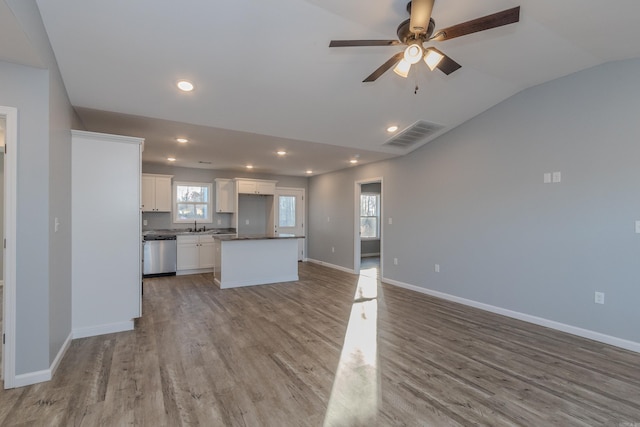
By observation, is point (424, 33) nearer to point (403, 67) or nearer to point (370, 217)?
point (403, 67)

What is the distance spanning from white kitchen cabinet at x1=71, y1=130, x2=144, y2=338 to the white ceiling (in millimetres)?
486

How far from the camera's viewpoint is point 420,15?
1796 mm

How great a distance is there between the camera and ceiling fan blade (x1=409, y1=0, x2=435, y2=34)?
1.71m

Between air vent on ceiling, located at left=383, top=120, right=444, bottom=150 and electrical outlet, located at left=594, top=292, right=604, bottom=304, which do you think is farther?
air vent on ceiling, located at left=383, top=120, right=444, bottom=150

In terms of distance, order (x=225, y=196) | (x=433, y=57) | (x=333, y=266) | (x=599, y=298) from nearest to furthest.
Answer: (x=433, y=57) → (x=599, y=298) → (x=225, y=196) → (x=333, y=266)

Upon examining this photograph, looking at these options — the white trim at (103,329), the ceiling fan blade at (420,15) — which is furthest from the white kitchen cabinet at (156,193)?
the ceiling fan blade at (420,15)

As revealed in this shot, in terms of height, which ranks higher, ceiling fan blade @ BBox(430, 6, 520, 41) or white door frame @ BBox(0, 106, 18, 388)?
ceiling fan blade @ BBox(430, 6, 520, 41)

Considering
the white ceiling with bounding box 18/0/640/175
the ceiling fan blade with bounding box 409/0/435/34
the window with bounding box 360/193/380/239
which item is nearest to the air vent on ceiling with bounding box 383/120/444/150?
the white ceiling with bounding box 18/0/640/175

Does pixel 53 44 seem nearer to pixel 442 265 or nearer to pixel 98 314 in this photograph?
pixel 98 314

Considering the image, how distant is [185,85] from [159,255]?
4150 millimetres

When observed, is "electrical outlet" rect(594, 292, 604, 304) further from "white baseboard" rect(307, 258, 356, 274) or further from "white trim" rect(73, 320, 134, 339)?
"white trim" rect(73, 320, 134, 339)

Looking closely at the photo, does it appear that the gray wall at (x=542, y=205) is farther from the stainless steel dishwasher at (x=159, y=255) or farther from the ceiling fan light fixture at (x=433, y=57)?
the stainless steel dishwasher at (x=159, y=255)

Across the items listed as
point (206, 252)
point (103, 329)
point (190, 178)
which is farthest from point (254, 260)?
point (190, 178)

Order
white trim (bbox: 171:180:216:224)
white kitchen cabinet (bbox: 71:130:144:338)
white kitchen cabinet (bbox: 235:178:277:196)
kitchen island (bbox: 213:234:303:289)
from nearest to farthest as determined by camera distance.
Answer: white kitchen cabinet (bbox: 71:130:144:338), kitchen island (bbox: 213:234:303:289), white trim (bbox: 171:180:216:224), white kitchen cabinet (bbox: 235:178:277:196)
